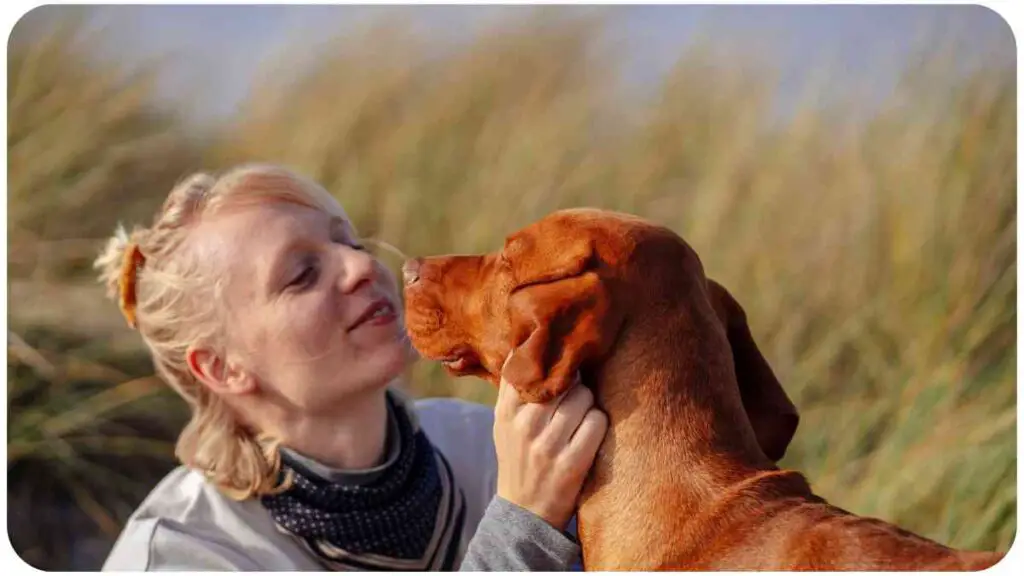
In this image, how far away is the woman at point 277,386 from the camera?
2438 millimetres

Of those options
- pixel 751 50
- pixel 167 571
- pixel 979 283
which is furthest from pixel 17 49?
pixel 979 283

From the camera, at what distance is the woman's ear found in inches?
99.5

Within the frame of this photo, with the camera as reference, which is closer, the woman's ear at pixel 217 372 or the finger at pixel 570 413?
the finger at pixel 570 413

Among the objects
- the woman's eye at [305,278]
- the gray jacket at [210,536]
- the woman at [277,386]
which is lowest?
the gray jacket at [210,536]

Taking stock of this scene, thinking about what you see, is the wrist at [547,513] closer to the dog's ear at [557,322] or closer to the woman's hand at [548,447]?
the woman's hand at [548,447]

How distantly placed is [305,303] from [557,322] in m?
0.85

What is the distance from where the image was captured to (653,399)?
1.84 metres

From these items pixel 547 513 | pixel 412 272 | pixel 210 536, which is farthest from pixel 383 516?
pixel 412 272

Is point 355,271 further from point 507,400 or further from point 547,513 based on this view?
point 547,513

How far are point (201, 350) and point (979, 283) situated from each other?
232 centimetres

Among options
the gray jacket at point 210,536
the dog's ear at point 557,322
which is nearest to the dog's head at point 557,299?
the dog's ear at point 557,322

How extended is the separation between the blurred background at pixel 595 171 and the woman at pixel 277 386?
88 centimetres

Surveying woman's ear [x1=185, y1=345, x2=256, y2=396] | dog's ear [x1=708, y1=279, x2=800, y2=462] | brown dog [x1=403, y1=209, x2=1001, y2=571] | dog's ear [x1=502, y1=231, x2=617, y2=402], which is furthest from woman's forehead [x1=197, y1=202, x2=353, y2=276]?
dog's ear [x1=708, y1=279, x2=800, y2=462]

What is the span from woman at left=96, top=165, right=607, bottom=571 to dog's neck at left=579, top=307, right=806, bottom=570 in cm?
54
